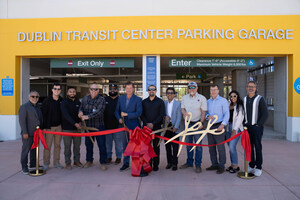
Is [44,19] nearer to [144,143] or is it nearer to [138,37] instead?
[138,37]

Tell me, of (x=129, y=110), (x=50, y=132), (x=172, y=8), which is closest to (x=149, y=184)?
(x=129, y=110)

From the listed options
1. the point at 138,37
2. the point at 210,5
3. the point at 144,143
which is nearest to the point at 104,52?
the point at 138,37

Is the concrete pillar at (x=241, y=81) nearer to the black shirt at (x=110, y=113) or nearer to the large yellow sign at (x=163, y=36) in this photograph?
the large yellow sign at (x=163, y=36)

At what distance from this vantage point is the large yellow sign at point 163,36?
8.44 metres

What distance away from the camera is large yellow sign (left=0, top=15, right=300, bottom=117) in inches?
332

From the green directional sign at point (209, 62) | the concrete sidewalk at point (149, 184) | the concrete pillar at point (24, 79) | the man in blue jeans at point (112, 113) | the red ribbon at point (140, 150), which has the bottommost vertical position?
the concrete sidewalk at point (149, 184)

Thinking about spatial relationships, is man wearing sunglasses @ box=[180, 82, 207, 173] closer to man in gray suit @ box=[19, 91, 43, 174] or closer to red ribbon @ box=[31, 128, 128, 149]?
red ribbon @ box=[31, 128, 128, 149]

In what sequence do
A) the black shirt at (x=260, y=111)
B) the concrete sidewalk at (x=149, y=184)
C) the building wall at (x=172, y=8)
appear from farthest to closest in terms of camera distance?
the building wall at (x=172, y=8) < the black shirt at (x=260, y=111) < the concrete sidewalk at (x=149, y=184)

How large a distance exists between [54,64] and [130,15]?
11.4ft

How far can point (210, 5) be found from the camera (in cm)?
867

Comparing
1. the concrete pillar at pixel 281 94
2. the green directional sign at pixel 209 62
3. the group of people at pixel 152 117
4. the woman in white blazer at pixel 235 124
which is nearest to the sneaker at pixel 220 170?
the group of people at pixel 152 117

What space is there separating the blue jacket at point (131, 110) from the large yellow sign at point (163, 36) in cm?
372

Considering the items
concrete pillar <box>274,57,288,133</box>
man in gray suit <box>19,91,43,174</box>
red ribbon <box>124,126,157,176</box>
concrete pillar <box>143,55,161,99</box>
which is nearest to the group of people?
man in gray suit <box>19,91,43,174</box>

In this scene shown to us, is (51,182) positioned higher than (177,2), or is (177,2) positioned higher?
(177,2)
